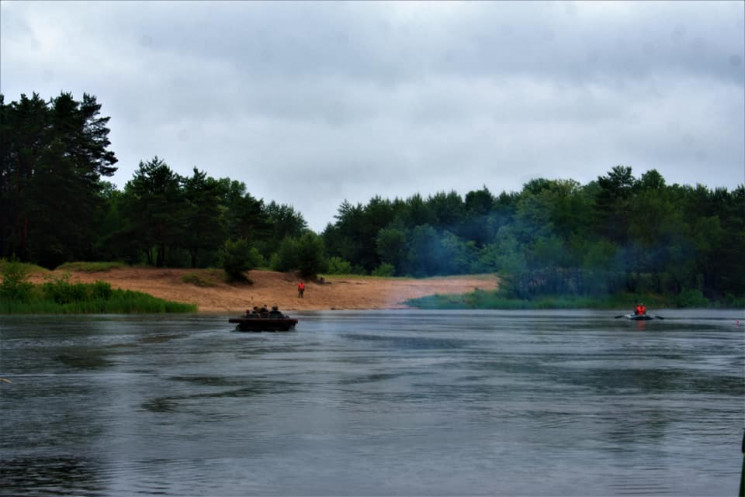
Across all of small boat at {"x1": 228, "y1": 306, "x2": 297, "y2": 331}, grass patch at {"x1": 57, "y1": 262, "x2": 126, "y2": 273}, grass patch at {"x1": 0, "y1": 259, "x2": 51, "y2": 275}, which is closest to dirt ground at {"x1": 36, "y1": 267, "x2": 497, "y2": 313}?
grass patch at {"x1": 57, "y1": 262, "x2": 126, "y2": 273}

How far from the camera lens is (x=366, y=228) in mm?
156250

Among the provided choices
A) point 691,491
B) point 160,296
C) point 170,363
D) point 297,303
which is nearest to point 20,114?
point 160,296

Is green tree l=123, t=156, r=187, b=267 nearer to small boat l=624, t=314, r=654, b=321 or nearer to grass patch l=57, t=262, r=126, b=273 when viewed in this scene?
grass patch l=57, t=262, r=126, b=273

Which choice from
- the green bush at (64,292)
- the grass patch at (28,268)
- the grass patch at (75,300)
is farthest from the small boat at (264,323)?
the grass patch at (28,268)

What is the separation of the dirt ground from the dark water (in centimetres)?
4522

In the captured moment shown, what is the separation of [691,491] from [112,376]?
705 inches

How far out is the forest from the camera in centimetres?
8756

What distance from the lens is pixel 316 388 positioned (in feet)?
78.3

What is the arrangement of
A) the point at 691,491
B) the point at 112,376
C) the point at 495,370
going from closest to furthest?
the point at 691,491, the point at 112,376, the point at 495,370

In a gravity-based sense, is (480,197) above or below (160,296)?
above

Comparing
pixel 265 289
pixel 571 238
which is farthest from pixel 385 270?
pixel 265 289

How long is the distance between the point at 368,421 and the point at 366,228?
13815 cm

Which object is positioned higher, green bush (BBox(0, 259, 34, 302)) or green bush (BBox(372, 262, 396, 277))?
green bush (BBox(372, 262, 396, 277))

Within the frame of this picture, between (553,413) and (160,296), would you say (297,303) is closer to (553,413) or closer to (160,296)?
(160,296)
